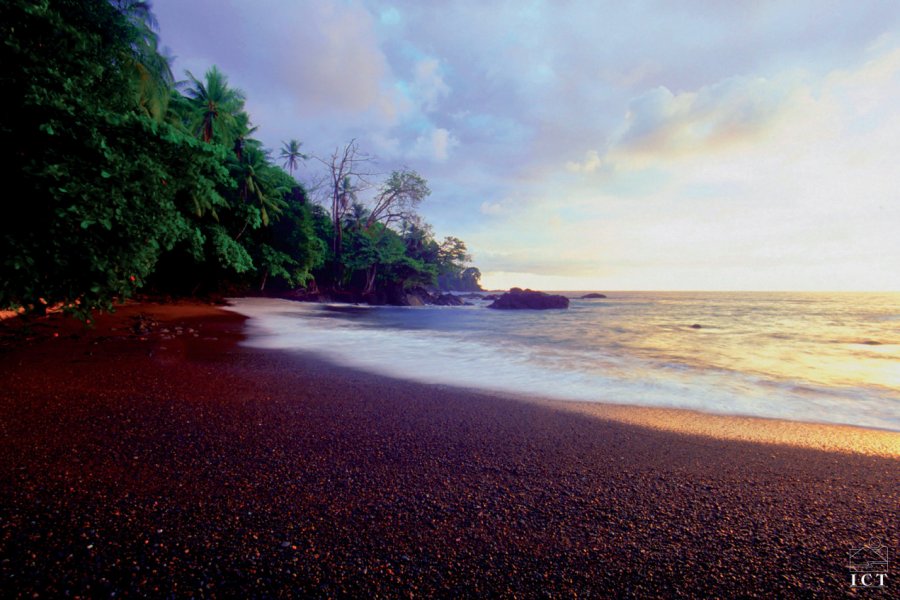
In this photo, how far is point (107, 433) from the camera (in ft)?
7.84

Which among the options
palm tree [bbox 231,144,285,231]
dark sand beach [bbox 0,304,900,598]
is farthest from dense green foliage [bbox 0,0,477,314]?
palm tree [bbox 231,144,285,231]

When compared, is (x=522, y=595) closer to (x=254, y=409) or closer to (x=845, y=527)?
(x=845, y=527)

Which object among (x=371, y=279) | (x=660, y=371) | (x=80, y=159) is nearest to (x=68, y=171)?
(x=80, y=159)

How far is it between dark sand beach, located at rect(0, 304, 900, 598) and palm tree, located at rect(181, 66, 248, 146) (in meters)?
18.9

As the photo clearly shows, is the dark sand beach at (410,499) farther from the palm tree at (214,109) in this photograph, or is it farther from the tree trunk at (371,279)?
the tree trunk at (371,279)

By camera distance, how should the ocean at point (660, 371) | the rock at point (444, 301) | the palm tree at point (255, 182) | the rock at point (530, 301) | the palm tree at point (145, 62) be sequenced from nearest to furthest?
the ocean at point (660, 371) → the palm tree at point (145, 62) → the palm tree at point (255, 182) → the rock at point (530, 301) → the rock at point (444, 301)

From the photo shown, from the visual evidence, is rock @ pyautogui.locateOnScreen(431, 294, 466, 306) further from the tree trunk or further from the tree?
the tree

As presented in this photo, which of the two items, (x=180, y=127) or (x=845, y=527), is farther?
(x=180, y=127)

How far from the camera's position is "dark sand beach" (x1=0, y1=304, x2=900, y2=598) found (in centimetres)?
130

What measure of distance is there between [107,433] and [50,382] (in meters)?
1.90

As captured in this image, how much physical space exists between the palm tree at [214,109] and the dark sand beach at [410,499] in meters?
18.9

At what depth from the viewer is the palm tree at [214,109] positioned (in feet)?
58.5

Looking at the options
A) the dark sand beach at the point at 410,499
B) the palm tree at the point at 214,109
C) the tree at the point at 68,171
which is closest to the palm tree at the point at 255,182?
the palm tree at the point at 214,109

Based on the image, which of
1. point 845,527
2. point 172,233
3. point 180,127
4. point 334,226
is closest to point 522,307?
point 334,226
